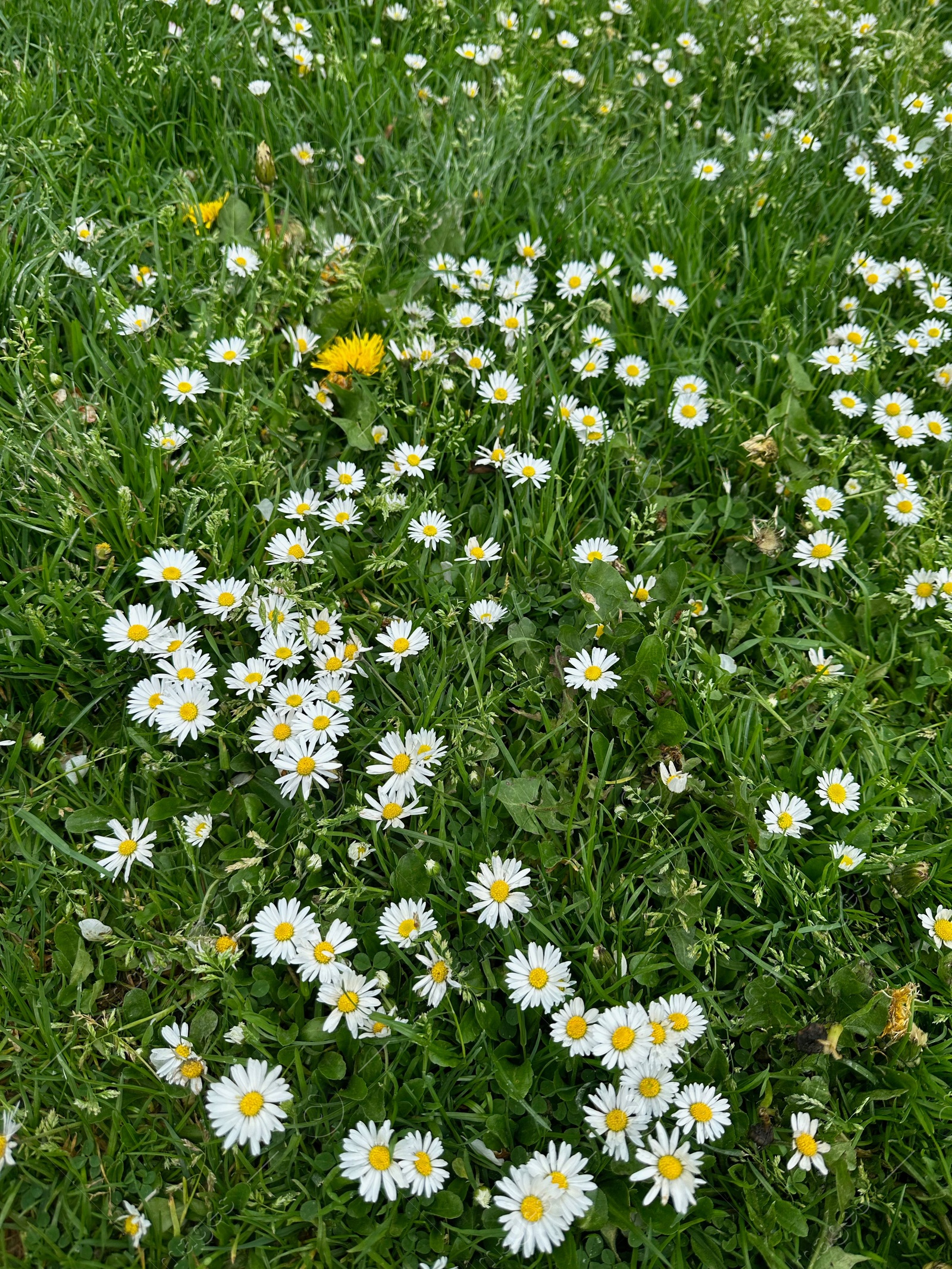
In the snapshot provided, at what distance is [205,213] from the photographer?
288 cm

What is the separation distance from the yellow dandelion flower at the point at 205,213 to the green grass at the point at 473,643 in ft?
0.10

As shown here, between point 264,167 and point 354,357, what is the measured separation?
0.72 m

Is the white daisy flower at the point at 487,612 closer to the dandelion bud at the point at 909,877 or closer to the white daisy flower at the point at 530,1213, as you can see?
the dandelion bud at the point at 909,877

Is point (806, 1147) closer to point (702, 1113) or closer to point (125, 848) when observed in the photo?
point (702, 1113)

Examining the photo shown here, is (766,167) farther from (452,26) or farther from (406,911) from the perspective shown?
(406,911)

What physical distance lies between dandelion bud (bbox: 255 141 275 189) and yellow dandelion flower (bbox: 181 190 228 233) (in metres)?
Result: 0.12

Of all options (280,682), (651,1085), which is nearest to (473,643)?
(280,682)

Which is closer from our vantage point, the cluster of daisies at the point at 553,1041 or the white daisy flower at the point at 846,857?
the cluster of daisies at the point at 553,1041

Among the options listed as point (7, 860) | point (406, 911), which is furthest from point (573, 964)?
point (7, 860)

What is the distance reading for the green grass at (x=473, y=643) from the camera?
182 centimetres

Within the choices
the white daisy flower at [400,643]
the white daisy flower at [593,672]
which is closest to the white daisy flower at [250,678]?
the white daisy flower at [400,643]

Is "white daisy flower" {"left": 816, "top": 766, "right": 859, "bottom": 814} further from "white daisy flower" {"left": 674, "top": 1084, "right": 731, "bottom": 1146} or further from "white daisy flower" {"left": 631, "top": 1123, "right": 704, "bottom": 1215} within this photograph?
"white daisy flower" {"left": 631, "top": 1123, "right": 704, "bottom": 1215}

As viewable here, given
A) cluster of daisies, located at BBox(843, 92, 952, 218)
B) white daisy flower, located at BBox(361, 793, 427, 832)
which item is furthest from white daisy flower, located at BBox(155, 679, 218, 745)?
cluster of daisies, located at BBox(843, 92, 952, 218)

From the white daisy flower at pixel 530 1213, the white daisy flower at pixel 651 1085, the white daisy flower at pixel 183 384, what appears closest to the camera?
the white daisy flower at pixel 530 1213
